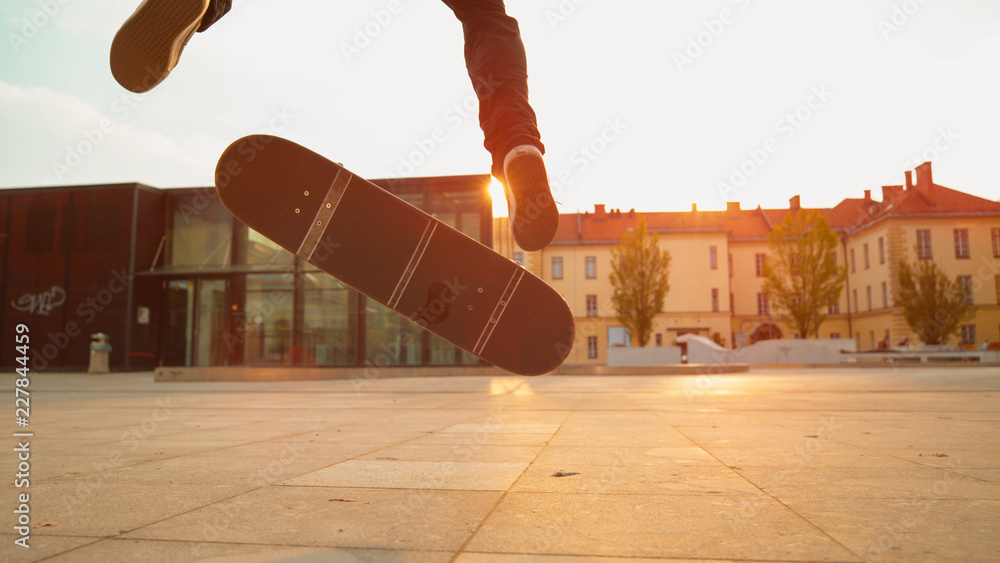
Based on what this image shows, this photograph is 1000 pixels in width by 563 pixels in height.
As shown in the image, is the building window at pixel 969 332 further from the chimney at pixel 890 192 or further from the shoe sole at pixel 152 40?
the shoe sole at pixel 152 40

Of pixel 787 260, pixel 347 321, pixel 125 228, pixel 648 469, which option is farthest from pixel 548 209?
pixel 787 260

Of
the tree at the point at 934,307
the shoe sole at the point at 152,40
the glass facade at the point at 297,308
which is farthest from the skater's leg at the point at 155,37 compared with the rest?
the tree at the point at 934,307

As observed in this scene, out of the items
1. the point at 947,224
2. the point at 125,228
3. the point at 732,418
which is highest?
the point at 947,224

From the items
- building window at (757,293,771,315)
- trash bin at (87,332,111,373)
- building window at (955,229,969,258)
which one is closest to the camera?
trash bin at (87,332,111,373)

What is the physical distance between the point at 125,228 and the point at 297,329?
270 inches

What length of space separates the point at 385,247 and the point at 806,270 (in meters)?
32.4

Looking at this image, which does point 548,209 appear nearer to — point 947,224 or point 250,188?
point 250,188

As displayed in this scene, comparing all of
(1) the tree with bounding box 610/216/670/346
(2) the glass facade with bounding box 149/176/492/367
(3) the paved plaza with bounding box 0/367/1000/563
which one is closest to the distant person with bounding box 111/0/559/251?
(3) the paved plaza with bounding box 0/367/1000/563

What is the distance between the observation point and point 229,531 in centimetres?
158

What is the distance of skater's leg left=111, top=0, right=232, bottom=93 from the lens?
7.01 feet

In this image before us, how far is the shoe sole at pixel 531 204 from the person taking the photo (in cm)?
231

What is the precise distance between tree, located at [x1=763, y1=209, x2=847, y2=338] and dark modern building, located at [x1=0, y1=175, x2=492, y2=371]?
1935 centimetres

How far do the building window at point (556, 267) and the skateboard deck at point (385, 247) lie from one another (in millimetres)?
40783

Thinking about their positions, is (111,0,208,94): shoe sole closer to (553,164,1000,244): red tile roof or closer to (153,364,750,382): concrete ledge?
(153,364,750,382): concrete ledge
